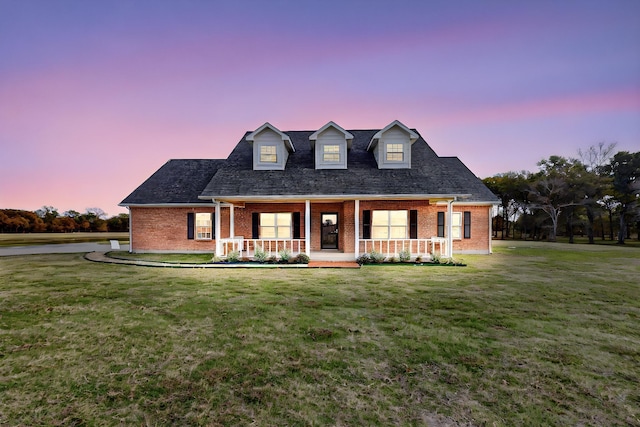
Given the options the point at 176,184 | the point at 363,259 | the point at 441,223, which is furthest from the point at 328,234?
the point at 176,184

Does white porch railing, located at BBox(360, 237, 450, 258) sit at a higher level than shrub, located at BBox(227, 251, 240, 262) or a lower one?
higher

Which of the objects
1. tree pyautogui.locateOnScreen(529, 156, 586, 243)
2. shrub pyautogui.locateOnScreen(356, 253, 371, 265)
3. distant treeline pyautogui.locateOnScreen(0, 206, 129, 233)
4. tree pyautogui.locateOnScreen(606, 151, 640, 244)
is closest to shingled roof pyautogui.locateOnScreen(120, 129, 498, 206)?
shrub pyautogui.locateOnScreen(356, 253, 371, 265)

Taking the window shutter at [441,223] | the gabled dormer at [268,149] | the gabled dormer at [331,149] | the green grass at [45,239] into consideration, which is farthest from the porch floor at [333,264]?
the green grass at [45,239]

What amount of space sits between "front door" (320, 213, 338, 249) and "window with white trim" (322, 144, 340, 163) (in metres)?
3.23

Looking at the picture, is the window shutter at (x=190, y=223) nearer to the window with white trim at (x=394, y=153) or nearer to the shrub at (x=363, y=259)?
the shrub at (x=363, y=259)

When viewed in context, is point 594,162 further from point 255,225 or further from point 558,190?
point 255,225

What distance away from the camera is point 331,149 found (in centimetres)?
1517

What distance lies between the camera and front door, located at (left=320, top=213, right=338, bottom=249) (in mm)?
15688

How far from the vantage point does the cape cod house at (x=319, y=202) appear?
13.5m

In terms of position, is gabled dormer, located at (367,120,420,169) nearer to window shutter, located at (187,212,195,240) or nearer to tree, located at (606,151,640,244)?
window shutter, located at (187,212,195,240)

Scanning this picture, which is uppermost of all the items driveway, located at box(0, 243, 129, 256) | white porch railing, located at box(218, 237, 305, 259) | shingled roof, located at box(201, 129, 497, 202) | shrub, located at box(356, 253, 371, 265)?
shingled roof, located at box(201, 129, 497, 202)

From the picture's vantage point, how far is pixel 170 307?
629 centimetres

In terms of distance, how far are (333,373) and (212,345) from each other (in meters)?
2.07

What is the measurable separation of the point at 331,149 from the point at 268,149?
364 centimetres
